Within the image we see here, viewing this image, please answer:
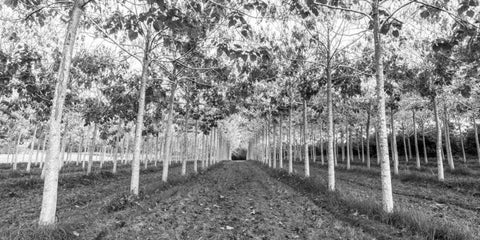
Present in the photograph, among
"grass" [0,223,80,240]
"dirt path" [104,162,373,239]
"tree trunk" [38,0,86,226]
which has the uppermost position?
"tree trunk" [38,0,86,226]

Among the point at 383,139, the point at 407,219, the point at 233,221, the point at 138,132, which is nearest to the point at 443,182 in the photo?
the point at 383,139

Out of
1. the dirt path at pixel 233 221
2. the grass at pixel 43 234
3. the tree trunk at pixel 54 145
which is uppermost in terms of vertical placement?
the tree trunk at pixel 54 145

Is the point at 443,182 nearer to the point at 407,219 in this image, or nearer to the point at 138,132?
the point at 407,219

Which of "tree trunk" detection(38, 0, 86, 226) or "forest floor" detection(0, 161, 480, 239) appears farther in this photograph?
"forest floor" detection(0, 161, 480, 239)

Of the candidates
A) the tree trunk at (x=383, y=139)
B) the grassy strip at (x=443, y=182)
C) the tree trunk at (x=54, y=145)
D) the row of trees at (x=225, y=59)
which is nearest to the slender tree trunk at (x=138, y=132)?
the row of trees at (x=225, y=59)

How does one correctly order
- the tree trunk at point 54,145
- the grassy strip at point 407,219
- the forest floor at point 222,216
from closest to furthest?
the grassy strip at point 407,219, the tree trunk at point 54,145, the forest floor at point 222,216

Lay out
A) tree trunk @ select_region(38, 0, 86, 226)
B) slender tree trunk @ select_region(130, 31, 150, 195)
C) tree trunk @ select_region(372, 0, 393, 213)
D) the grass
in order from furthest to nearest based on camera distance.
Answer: slender tree trunk @ select_region(130, 31, 150, 195) → tree trunk @ select_region(372, 0, 393, 213) → tree trunk @ select_region(38, 0, 86, 226) → the grass

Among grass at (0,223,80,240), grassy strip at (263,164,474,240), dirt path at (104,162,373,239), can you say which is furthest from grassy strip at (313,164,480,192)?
grass at (0,223,80,240)

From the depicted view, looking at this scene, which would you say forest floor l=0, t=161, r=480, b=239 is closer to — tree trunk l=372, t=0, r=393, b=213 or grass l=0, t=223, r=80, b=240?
grass l=0, t=223, r=80, b=240

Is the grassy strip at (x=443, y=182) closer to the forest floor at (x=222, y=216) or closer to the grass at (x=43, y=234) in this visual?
the forest floor at (x=222, y=216)

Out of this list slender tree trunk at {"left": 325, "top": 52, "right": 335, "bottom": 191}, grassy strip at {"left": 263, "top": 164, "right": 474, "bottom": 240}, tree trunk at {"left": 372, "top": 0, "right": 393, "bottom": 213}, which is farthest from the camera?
slender tree trunk at {"left": 325, "top": 52, "right": 335, "bottom": 191}

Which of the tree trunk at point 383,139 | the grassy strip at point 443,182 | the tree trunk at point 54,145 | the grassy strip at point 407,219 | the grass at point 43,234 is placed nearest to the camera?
the grass at point 43,234

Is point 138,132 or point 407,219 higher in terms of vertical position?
point 138,132

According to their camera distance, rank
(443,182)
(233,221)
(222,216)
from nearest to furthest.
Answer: (233,221)
(222,216)
(443,182)
